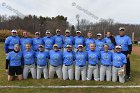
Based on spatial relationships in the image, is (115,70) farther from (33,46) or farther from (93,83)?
(33,46)

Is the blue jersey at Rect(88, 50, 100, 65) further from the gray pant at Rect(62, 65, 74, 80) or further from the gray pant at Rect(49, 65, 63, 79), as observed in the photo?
the gray pant at Rect(49, 65, 63, 79)

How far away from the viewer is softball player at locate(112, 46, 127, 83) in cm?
1300

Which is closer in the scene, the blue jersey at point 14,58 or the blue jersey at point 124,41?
the blue jersey at point 14,58

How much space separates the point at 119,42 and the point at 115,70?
120cm

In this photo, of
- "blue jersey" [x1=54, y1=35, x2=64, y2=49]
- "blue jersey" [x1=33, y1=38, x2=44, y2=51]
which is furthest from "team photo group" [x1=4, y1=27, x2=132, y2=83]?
"blue jersey" [x1=54, y1=35, x2=64, y2=49]

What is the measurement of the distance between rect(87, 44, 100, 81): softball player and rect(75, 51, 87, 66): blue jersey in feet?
0.68

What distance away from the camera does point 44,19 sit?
171 feet

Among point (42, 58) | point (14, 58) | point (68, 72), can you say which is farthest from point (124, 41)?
point (14, 58)

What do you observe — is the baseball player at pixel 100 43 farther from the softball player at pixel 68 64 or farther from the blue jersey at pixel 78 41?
the softball player at pixel 68 64

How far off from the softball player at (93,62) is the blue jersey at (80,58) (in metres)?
0.21

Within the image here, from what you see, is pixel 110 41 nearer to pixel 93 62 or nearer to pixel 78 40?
pixel 93 62

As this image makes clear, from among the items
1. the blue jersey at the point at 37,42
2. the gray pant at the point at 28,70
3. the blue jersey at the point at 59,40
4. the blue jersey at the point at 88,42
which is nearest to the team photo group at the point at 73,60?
the gray pant at the point at 28,70

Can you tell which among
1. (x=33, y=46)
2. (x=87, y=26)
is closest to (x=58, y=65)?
(x=33, y=46)

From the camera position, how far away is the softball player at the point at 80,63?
13195 mm
